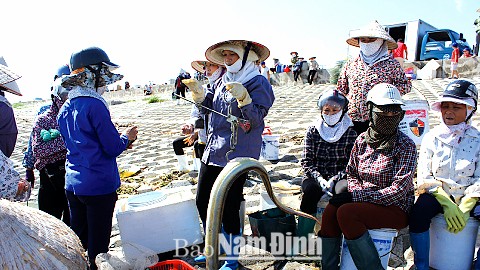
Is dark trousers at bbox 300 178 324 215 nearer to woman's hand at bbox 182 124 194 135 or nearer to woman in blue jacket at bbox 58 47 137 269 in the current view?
woman's hand at bbox 182 124 194 135

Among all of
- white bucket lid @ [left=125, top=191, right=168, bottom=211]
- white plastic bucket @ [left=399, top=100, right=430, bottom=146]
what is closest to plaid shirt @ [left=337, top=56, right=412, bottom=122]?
white plastic bucket @ [left=399, top=100, right=430, bottom=146]

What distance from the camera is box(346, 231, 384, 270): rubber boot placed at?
2.65 metres

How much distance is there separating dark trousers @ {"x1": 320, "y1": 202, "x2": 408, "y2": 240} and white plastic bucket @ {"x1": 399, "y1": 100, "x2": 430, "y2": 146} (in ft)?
7.80

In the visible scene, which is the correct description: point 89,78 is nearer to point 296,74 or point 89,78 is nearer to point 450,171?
point 450,171

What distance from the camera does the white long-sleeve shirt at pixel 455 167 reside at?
2914mm

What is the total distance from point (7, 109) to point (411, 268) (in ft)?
11.6

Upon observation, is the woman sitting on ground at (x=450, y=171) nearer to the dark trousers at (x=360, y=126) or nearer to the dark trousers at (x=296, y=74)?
the dark trousers at (x=360, y=126)

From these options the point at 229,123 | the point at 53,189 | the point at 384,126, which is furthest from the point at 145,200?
the point at 384,126

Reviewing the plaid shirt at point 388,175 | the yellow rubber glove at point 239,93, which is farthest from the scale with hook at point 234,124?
the plaid shirt at point 388,175

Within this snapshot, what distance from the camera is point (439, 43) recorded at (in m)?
19.6

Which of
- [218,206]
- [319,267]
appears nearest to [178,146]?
[319,267]

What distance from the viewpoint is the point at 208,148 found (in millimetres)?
3182

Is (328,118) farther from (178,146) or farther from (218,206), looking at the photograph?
(178,146)

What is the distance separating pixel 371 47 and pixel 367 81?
0.43 metres
